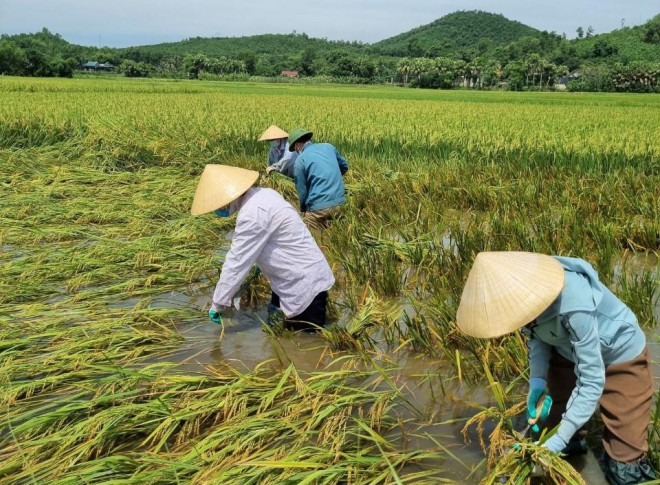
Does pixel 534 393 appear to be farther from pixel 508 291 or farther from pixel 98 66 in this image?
pixel 98 66

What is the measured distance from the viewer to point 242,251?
3.07 meters

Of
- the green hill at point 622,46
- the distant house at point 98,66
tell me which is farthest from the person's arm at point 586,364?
the distant house at point 98,66

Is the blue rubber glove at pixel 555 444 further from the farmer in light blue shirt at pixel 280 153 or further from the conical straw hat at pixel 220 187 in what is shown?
the farmer in light blue shirt at pixel 280 153

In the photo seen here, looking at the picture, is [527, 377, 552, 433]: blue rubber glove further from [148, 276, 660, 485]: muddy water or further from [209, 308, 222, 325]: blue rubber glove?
[209, 308, 222, 325]: blue rubber glove

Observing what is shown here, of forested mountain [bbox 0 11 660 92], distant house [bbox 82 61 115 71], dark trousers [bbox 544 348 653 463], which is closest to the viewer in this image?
dark trousers [bbox 544 348 653 463]

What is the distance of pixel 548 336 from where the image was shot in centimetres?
195

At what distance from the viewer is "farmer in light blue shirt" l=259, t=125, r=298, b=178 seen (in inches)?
238

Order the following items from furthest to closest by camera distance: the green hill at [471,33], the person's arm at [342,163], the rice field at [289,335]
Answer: the green hill at [471,33] < the person's arm at [342,163] < the rice field at [289,335]

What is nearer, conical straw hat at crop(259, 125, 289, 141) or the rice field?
the rice field

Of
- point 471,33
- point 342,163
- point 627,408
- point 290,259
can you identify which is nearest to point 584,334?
point 627,408

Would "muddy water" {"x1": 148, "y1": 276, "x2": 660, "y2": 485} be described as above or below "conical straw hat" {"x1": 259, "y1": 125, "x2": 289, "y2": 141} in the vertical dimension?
below

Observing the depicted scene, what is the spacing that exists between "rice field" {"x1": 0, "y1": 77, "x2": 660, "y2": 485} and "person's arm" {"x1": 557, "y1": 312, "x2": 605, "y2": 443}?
0.60ft

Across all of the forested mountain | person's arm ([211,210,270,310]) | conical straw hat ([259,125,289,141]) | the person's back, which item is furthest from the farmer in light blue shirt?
the forested mountain

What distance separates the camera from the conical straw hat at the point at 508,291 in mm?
1741
